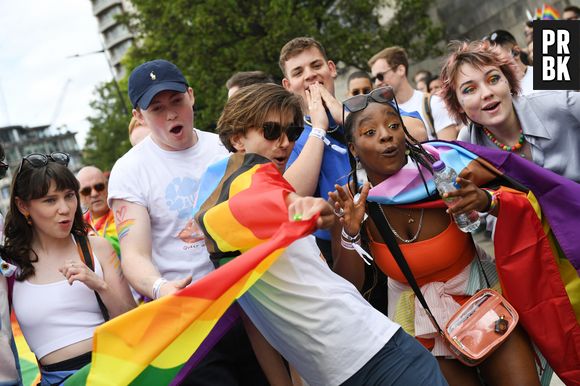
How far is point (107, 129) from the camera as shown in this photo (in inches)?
1912

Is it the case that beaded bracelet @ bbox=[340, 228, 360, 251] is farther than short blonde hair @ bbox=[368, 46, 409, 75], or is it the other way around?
short blonde hair @ bbox=[368, 46, 409, 75]

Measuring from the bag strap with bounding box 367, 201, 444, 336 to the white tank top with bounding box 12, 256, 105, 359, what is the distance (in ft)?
4.86

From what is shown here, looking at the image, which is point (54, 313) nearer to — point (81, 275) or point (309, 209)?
point (81, 275)

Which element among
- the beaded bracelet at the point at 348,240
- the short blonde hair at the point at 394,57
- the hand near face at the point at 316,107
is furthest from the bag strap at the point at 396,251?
the short blonde hair at the point at 394,57

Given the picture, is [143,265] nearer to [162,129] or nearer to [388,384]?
[162,129]

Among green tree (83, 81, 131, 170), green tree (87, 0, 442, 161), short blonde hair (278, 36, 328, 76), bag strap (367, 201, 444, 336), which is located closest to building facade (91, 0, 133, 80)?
green tree (83, 81, 131, 170)

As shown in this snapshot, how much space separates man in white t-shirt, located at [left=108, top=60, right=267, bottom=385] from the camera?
3471 mm

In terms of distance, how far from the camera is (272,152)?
118 inches

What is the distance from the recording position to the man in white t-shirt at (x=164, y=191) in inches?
137

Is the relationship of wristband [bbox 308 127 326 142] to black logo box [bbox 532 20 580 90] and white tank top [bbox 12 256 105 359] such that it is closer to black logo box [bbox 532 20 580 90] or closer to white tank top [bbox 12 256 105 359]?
white tank top [bbox 12 256 105 359]

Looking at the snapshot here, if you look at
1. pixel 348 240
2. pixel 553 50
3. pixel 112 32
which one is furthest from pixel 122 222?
pixel 112 32

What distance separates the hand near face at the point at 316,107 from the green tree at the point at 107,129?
1665 inches

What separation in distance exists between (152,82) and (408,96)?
4238 millimetres

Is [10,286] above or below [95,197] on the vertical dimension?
above
